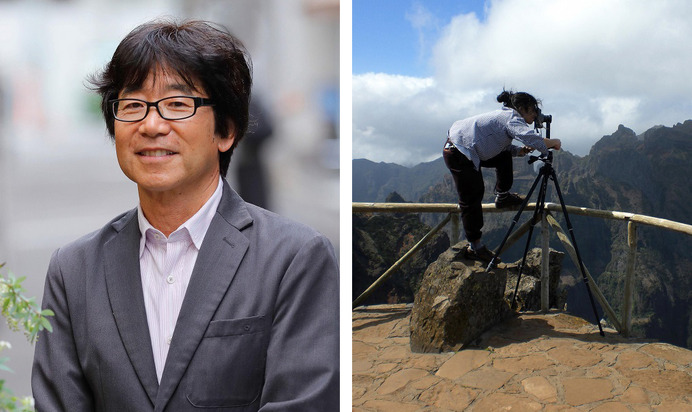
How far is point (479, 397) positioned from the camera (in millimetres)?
2516

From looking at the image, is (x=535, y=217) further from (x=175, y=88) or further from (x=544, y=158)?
(x=175, y=88)

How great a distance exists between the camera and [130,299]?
152 cm

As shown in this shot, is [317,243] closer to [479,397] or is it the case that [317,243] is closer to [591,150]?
[479,397]

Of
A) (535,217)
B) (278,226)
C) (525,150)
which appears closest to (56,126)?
(278,226)

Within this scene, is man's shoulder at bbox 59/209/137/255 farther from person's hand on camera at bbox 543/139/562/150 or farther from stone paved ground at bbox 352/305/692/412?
person's hand on camera at bbox 543/139/562/150

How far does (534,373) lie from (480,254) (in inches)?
24.5

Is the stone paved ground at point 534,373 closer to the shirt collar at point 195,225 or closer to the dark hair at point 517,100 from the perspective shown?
the dark hair at point 517,100

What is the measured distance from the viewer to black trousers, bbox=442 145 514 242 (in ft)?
8.86

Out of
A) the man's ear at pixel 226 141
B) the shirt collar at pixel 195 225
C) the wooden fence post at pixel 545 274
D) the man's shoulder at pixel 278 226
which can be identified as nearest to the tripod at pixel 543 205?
the wooden fence post at pixel 545 274

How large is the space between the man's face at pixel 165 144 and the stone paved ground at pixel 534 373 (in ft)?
5.14

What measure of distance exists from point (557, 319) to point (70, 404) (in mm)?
2269

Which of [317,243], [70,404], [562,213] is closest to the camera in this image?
[70,404]

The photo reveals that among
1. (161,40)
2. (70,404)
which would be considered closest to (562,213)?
(161,40)

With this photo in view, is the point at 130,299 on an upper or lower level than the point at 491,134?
lower
